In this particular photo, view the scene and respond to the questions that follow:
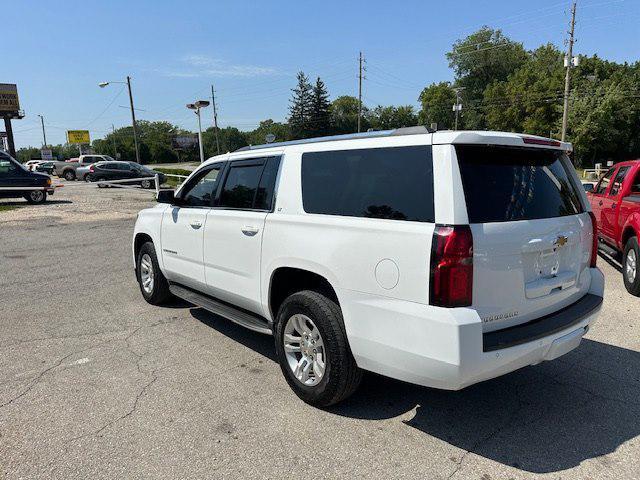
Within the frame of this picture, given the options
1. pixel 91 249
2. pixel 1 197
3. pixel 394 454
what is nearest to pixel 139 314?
pixel 394 454

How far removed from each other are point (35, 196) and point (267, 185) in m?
17.9

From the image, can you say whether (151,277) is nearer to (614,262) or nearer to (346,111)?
(614,262)

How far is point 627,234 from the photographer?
21.3 ft

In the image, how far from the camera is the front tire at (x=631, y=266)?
6.05 metres

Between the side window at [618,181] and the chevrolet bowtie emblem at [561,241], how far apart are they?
16.0 feet

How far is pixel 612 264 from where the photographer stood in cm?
796

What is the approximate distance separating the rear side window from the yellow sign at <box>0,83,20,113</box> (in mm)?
63592

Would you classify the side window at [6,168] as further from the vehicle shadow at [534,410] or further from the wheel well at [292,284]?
the vehicle shadow at [534,410]

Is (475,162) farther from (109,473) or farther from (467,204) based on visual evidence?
(109,473)

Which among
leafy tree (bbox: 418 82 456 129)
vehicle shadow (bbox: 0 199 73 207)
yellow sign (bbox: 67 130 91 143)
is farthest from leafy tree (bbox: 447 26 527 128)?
vehicle shadow (bbox: 0 199 73 207)

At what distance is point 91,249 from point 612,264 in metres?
9.65

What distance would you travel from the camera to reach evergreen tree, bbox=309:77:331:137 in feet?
251

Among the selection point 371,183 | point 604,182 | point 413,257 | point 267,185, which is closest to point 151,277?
point 267,185

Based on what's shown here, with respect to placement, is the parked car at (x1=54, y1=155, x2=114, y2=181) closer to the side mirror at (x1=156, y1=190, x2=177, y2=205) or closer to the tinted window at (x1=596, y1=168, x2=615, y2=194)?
the side mirror at (x1=156, y1=190, x2=177, y2=205)
